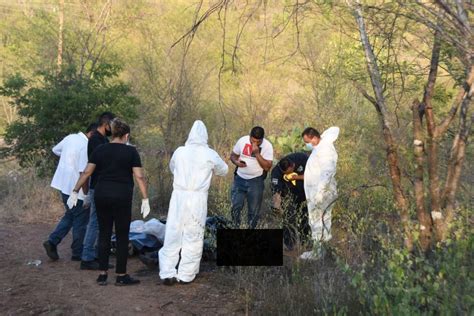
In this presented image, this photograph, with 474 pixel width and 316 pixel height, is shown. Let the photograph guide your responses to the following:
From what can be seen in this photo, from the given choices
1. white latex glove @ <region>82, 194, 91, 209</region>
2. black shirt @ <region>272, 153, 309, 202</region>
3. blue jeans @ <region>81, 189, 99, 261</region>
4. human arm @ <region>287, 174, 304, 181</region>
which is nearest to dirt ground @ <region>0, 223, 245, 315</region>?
blue jeans @ <region>81, 189, 99, 261</region>

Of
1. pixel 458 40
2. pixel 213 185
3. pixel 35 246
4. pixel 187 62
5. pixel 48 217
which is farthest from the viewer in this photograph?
pixel 187 62

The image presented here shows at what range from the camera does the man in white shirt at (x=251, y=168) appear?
24.5ft

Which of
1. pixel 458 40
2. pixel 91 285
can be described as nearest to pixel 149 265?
pixel 91 285

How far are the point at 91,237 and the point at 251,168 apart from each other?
2.29m

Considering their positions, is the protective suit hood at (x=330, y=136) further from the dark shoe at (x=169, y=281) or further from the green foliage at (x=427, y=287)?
the green foliage at (x=427, y=287)

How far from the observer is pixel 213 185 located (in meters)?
10.3

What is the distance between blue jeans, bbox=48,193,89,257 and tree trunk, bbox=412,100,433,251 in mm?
4101

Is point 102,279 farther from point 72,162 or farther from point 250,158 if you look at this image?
point 250,158

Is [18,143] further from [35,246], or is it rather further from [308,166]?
[308,166]

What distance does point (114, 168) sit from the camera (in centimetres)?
573

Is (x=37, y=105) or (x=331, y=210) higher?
(x=37, y=105)

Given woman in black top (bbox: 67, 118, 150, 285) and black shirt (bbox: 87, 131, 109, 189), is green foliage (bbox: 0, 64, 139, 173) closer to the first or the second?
black shirt (bbox: 87, 131, 109, 189)

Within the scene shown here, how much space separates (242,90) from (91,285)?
11.1 meters

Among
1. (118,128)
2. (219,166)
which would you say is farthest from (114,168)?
(219,166)
